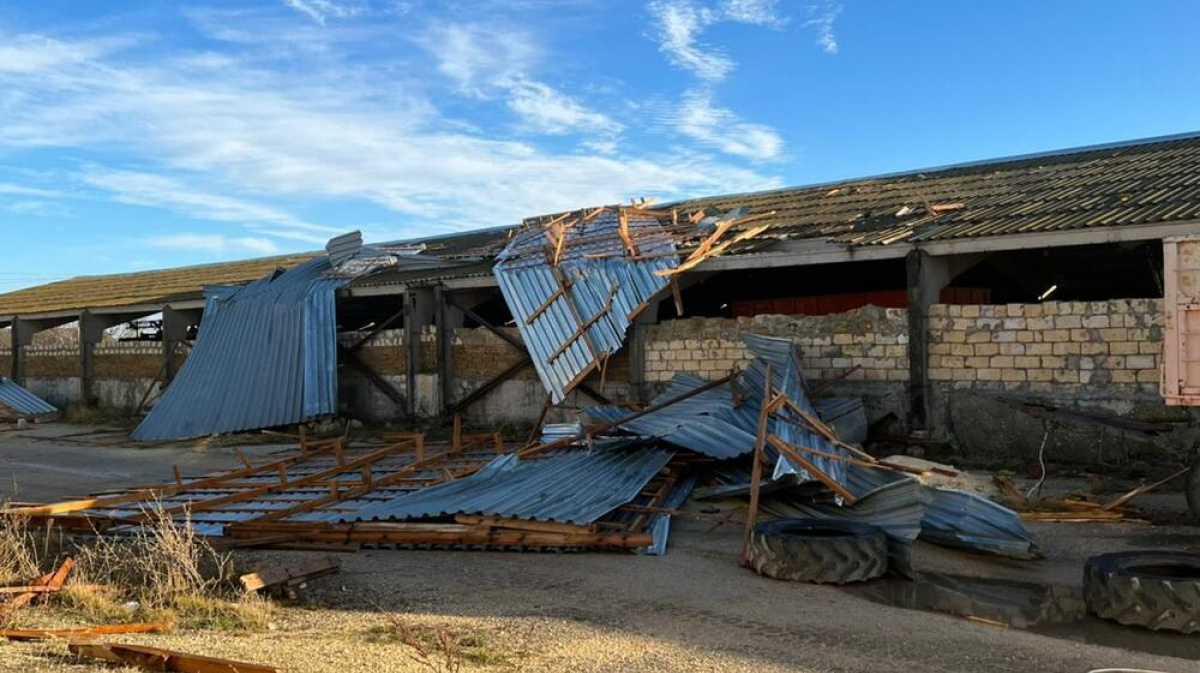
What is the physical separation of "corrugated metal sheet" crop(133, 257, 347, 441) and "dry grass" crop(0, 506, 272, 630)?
11.3m

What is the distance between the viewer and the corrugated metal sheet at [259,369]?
738 inches

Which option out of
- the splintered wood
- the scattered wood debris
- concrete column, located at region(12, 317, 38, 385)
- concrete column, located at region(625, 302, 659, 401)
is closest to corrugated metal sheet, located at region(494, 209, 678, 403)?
concrete column, located at region(625, 302, 659, 401)

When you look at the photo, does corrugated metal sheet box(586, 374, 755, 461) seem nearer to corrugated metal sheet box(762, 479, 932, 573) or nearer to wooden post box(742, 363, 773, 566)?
wooden post box(742, 363, 773, 566)

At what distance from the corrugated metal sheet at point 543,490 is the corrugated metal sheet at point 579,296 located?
4.89 metres

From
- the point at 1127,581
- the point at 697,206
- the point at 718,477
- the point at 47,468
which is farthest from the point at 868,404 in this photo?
the point at 47,468

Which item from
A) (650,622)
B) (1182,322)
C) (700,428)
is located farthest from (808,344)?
(650,622)

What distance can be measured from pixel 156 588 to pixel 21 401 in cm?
2164

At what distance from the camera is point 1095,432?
1154 centimetres

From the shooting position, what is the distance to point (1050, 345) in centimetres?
1205

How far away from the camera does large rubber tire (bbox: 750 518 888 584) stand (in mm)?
6793

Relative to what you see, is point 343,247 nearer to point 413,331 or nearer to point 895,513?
point 413,331

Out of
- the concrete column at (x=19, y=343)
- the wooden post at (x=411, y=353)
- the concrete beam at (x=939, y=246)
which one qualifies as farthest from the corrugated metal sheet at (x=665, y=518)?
the concrete column at (x=19, y=343)

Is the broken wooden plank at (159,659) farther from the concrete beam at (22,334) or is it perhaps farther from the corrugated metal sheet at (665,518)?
the concrete beam at (22,334)

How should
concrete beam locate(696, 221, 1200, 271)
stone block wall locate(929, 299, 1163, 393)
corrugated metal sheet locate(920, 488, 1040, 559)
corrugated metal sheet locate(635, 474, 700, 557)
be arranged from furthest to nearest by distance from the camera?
stone block wall locate(929, 299, 1163, 393) < concrete beam locate(696, 221, 1200, 271) < corrugated metal sheet locate(635, 474, 700, 557) < corrugated metal sheet locate(920, 488, 1040, 559)
